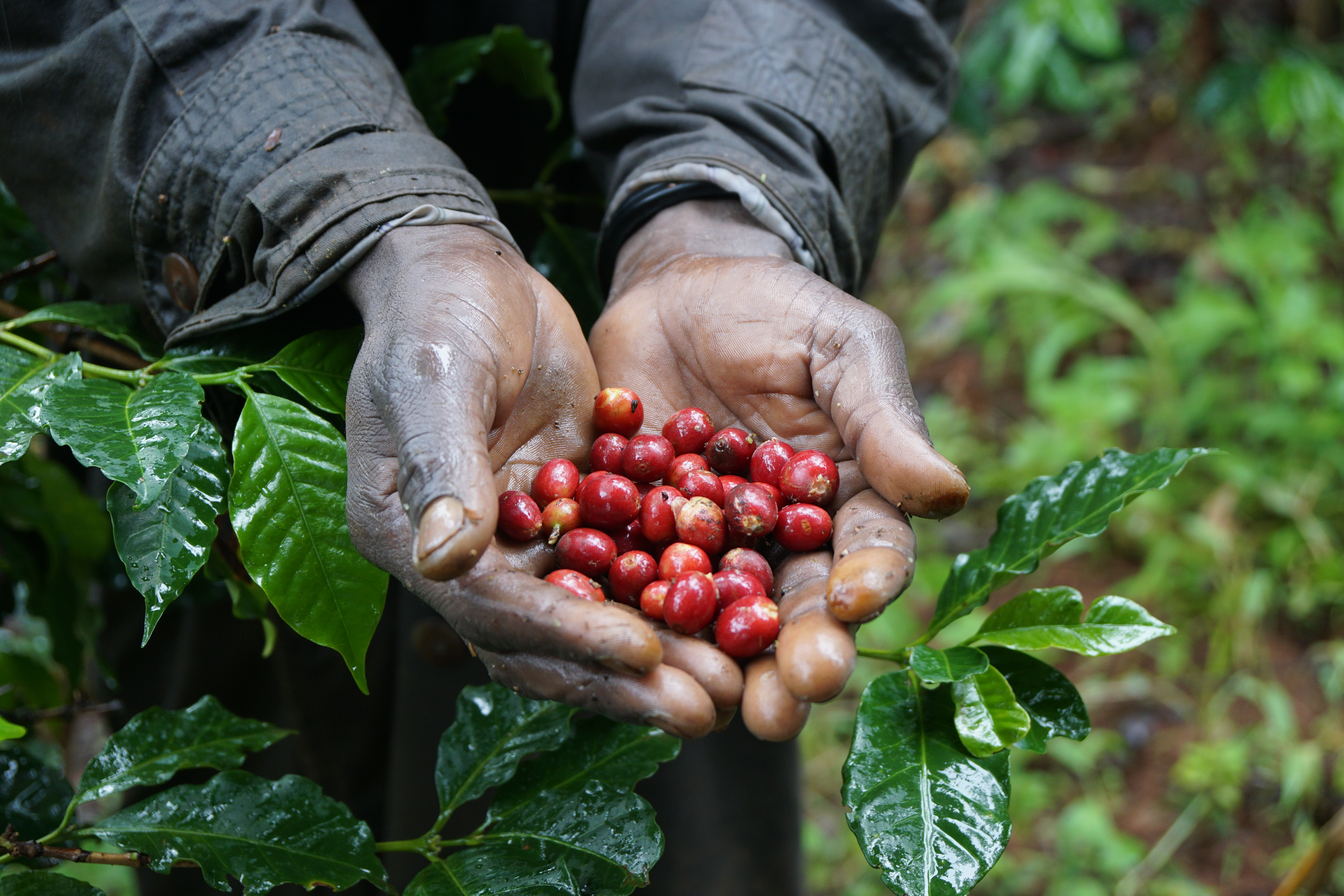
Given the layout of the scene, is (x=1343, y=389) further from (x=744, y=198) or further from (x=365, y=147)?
(x=365, y=147)

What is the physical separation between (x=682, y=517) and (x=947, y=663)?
0.49 meters

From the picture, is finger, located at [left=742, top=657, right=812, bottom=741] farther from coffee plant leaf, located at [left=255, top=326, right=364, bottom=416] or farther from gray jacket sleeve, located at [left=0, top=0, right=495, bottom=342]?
gray jacket sleeve, located at [left=0, top=0, right=495, bottom=342]

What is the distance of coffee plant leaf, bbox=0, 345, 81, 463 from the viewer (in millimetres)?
1008

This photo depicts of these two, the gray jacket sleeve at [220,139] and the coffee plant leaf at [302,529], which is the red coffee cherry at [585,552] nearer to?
the coffee plant leaf at [302,529]

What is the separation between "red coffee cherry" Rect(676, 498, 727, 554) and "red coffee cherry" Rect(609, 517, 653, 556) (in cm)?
6

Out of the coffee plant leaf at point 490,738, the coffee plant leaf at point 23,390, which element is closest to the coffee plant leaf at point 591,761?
the coffee plant leaf at point 490,738

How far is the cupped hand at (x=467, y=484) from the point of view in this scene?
3.34 ft

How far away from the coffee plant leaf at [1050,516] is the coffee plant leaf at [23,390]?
1033 millimetres

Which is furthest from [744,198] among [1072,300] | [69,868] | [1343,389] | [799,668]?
[1072,300]

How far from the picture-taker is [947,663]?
110cm

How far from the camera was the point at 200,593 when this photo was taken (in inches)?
63.8

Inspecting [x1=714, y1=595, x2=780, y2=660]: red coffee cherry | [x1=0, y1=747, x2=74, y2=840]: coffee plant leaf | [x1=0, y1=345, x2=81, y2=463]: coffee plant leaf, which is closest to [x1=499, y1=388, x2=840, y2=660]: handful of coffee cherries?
[x1=714, y1=595, x2=780, y2=660]: red coffee cherry

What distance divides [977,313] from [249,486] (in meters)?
4.12

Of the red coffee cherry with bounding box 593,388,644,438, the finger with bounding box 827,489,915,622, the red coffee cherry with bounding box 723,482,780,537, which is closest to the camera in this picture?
the finger with bounding box 827,489,915,622
